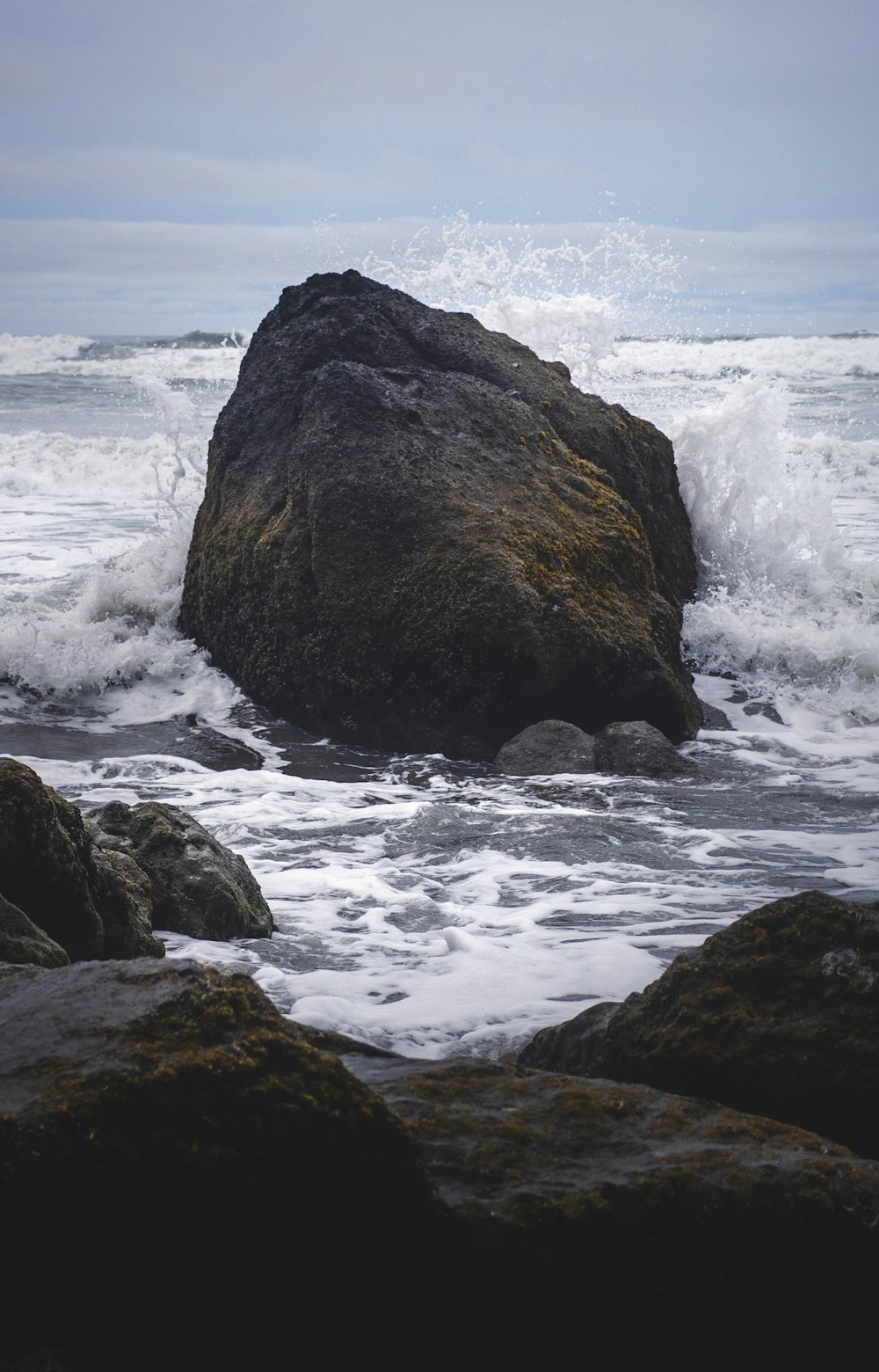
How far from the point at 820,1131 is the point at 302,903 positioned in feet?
8.06

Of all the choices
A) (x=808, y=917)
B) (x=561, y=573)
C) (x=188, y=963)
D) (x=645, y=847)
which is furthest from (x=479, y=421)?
(x=188, y=963)

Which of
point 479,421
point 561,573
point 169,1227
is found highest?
point 479,421

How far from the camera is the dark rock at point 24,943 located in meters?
2.81

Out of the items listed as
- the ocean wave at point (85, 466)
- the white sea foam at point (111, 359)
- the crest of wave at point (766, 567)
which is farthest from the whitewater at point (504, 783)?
the white sea foam at point (111, 359)

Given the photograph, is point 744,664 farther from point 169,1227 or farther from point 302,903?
point 169,1227

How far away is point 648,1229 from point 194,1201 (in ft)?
2.20

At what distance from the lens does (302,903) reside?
453 centimetres

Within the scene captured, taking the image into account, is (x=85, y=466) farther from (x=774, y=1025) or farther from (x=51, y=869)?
(x=774, y=1025)

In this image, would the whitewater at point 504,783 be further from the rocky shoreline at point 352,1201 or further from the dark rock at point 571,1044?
the rocky shoreline at point 352,1201

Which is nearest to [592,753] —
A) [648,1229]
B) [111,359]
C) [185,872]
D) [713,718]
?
[713,718]

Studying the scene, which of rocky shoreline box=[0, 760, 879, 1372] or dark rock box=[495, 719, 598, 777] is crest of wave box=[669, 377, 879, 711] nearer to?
dark rock box=[495, 719, 598, 777]

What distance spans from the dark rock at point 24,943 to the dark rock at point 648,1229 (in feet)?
3.90

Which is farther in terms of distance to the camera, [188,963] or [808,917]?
[808,917]

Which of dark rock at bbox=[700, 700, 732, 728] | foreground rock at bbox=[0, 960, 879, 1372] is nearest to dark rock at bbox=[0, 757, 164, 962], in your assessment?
→ foreground rock at bbox=[0, 960, 879, 1372]
